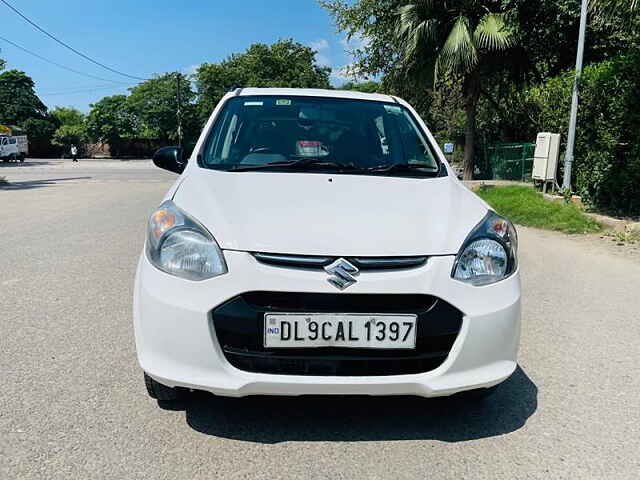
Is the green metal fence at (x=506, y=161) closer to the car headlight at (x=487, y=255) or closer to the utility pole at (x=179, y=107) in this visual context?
the car headlight at (x=487, y=255)

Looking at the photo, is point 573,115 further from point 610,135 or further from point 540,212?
point 540,212

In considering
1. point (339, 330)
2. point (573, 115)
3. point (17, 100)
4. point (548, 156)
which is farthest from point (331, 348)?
point (17, 100)

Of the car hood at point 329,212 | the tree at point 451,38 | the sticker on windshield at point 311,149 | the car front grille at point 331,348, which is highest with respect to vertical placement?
the tree at point 451,38

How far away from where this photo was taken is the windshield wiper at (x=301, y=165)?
313 centimetres

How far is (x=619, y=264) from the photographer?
262 inches

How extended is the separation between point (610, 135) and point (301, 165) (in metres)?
8.02

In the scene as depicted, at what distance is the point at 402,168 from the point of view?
323cm

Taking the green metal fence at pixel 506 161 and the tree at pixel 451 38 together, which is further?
the green metal fence at pixel 506 161

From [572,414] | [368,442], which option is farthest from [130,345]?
[572,414]

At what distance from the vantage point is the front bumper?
224 cm

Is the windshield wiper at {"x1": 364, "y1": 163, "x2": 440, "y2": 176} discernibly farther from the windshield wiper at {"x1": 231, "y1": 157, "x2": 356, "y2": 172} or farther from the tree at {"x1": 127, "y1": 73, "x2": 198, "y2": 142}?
the tree at {"x1": 127, "y1": 73, "x2": 198, "y2": 142}

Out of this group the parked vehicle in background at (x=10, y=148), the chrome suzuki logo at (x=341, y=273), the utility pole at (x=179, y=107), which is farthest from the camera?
the utility pole at (x=179, y=107)

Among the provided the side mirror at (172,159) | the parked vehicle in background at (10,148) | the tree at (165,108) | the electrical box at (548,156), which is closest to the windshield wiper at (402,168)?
the side mirror at (172,159)

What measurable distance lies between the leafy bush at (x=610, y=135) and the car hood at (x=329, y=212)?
24.0 feet
